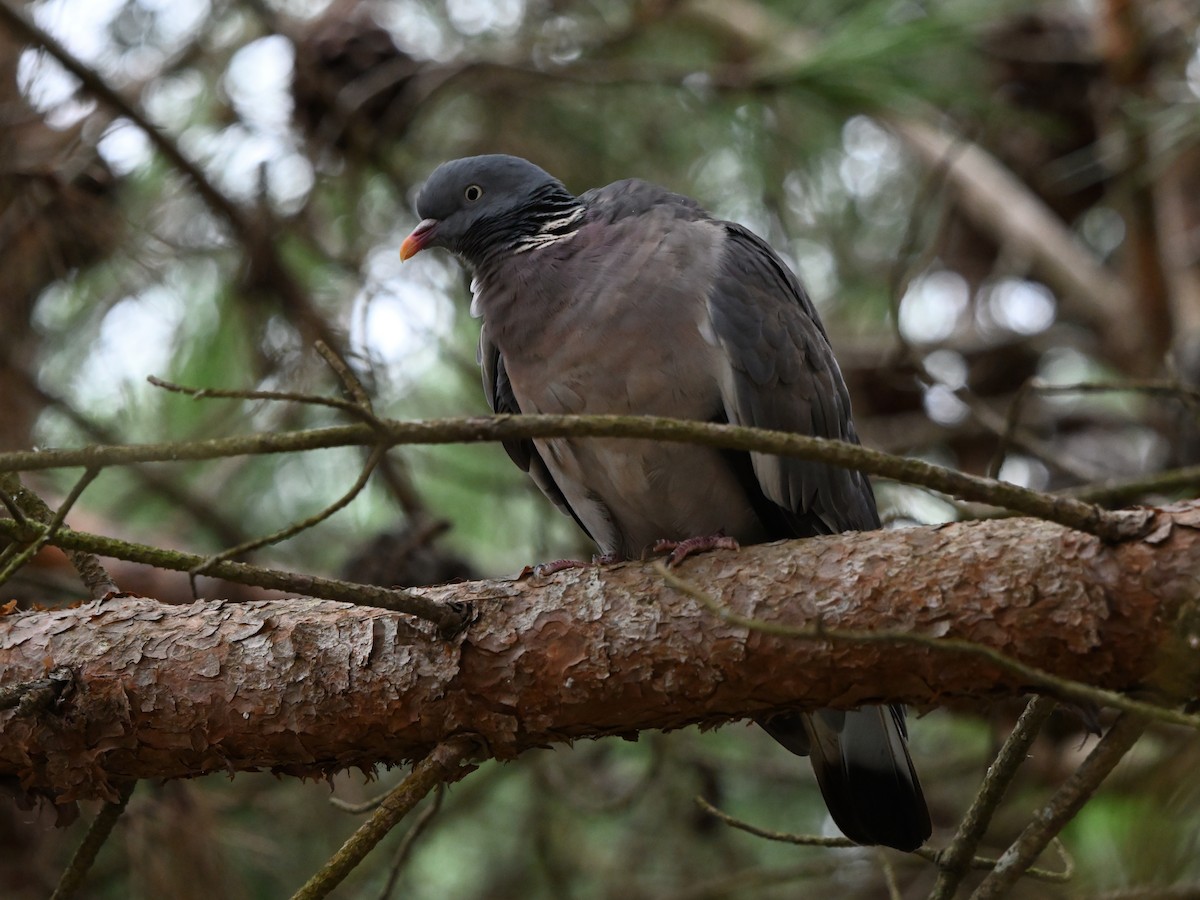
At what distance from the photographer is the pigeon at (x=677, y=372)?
2836 millimetres

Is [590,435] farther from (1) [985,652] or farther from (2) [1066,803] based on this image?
(2) [1066,803]

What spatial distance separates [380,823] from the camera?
1838 millimetres

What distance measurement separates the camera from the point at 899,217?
6.17 m

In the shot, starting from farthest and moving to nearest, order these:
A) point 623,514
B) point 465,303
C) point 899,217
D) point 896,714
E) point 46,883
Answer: point 899,217 < point 465,303 < point 46,883 < point 623,514 < point 896,714

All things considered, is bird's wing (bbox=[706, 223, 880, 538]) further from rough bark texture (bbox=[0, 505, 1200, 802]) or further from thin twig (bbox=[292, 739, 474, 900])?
thin twig (bbox=[292, 739, 474, 900])

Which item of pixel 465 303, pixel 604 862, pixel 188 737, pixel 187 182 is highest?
pixel 187 182

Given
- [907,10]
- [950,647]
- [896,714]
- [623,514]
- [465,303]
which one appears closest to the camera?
[950,647]

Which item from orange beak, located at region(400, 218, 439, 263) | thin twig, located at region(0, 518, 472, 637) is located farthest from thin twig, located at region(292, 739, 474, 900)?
orange beak, located at region(400, 218, 439, 263)

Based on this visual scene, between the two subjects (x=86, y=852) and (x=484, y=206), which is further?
(x=484, y=206)

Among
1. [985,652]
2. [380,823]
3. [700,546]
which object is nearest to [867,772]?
[700,546]

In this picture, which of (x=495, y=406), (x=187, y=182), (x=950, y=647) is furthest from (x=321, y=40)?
(x=950, y=647)

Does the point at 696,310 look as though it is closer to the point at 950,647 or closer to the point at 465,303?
the point at 950,647

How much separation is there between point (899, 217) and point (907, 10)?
5.76 ft

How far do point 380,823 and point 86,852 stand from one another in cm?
61
